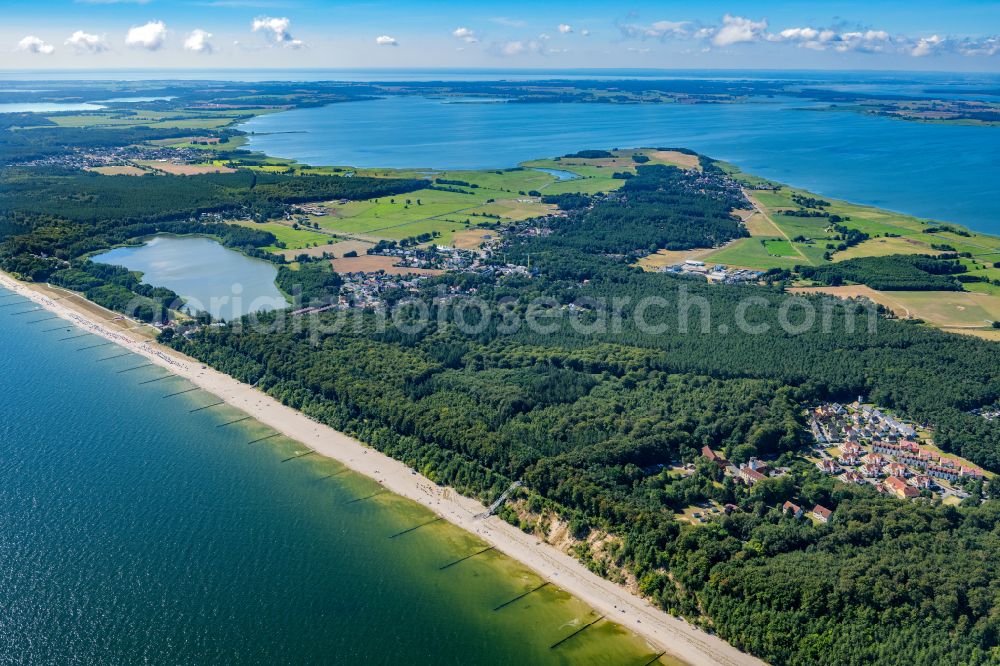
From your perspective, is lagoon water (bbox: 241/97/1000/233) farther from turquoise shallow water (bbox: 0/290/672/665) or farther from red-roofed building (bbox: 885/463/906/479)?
turquoise shallow water (bbox: 0/290/672/665)

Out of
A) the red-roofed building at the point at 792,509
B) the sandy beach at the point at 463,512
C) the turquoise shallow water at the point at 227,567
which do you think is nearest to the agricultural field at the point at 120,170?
the sandy beach at the point at 463,512

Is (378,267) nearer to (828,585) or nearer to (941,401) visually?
(941,401)

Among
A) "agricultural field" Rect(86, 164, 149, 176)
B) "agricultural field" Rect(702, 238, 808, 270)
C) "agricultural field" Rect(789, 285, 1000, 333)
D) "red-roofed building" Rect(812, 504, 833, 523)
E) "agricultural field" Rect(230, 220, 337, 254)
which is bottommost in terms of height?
"red-roofed building" Rect(812, 504, 833, 523)

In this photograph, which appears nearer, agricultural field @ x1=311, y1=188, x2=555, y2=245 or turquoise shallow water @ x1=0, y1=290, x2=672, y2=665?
turquoise shallow water @ x1=0, y1=290, x2=672, y2=665

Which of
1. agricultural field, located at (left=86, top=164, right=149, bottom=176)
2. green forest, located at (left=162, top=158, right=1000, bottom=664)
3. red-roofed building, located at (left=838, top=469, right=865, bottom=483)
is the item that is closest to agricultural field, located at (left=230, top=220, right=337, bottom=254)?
green forest, located at (left=162, top=158, right=1000, bottom=664)

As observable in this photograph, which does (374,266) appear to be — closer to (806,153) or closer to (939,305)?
(939,305)

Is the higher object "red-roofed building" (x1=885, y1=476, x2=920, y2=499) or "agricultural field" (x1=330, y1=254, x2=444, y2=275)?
"agricultural field" (x1=330, y1=254, x2=444, y2=275)

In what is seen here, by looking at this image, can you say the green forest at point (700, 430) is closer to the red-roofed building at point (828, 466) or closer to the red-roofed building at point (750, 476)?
the red-roofed building at point (828, 466)
